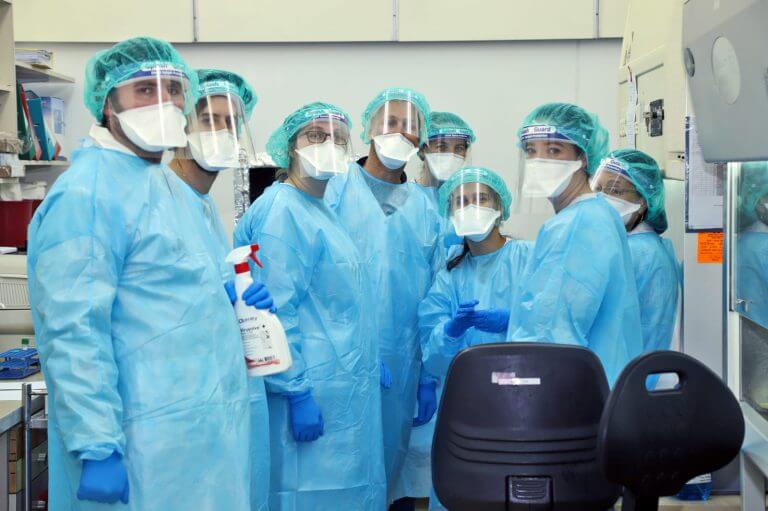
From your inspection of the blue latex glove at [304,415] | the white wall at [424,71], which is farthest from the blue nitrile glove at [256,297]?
the white wall at [424,71]

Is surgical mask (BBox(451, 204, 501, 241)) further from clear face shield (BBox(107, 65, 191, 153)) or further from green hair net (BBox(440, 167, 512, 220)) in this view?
clear face shield (BBox(107, 65, 191, 153))

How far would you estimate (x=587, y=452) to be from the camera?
162 centimetres

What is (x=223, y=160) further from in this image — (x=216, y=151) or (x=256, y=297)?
(x=256, y=297)

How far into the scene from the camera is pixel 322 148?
254cm

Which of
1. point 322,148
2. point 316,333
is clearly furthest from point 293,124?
point 316,333

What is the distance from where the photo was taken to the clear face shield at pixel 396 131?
118 inches

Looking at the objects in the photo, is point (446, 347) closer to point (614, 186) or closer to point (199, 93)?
point (614, 186)

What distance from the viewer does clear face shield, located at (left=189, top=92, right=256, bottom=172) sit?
7.02ft

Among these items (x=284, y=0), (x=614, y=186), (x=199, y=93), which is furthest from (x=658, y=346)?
(x=284, y=0)

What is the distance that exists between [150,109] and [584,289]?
1135 mm

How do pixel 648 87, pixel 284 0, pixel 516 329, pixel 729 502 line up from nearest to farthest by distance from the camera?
pixel 516 329 → pixel 729 502 → pixel 648 87 → pixel 284 0

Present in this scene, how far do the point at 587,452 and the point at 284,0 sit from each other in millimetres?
3573

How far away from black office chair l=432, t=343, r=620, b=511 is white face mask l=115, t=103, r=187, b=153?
0.83m

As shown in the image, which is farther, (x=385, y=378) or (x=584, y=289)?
(x=385, y=378)
